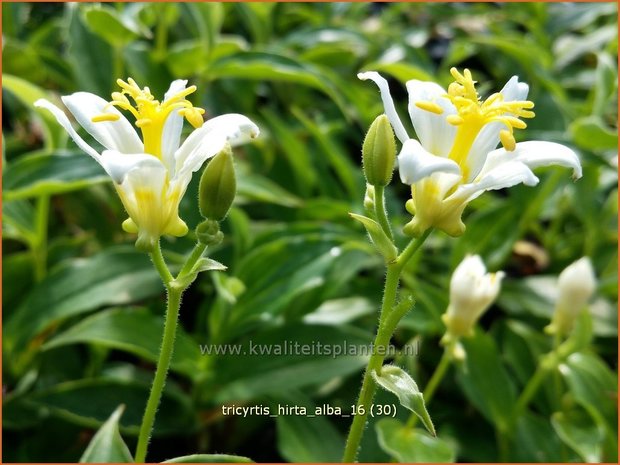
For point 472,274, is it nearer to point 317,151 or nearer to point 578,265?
point 578,265

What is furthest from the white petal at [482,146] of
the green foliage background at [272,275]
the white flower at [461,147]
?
the green foliage background at [272,275]

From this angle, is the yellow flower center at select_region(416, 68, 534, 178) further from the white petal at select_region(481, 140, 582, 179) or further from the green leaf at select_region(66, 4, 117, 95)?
the green leaf at select_region(66, 4, 117, 95)

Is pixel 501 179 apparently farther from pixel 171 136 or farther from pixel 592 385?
pixel 592 385

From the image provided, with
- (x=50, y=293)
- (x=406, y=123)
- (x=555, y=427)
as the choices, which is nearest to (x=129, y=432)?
(x=50, y=293)

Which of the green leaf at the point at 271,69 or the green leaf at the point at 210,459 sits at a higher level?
the green leaf at the point at 271,69

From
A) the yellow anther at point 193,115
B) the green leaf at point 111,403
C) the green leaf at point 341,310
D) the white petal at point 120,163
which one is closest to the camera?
the white petal at point 120,163

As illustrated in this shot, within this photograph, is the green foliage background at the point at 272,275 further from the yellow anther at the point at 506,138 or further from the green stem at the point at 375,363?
the yellow anther at the point at 506,138

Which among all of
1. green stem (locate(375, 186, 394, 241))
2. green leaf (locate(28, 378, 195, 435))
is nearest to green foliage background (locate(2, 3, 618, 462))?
green leaf (locate(28, 378, 195, 435))
